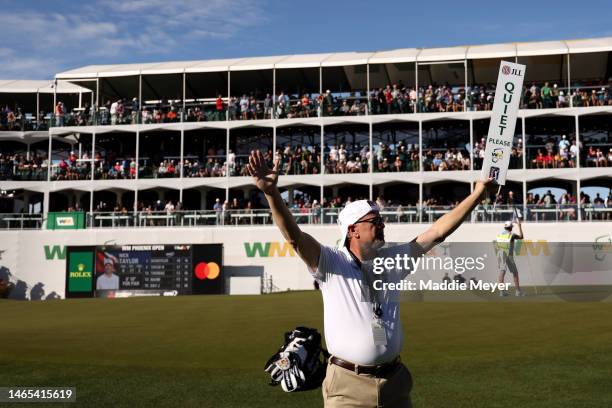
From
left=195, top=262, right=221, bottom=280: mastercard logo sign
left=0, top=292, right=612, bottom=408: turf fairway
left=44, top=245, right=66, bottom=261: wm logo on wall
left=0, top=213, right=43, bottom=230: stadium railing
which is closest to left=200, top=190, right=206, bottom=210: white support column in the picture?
left=44, top=245, right=66, bottom=261: wm logo on wall

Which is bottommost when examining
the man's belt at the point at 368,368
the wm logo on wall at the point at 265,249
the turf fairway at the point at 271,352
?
the turf fairway at the point at 271,352

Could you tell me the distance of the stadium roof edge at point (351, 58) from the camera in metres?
38.8

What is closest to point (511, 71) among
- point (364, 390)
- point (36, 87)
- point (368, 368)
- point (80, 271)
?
point (368, 368)

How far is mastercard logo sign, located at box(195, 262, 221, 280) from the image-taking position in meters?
32.0

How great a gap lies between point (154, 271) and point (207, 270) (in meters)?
2.60

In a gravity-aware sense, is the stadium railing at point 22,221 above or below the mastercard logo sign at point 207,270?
above

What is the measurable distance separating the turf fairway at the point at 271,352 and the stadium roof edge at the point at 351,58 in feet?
84.1

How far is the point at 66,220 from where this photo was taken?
3803 centimetres

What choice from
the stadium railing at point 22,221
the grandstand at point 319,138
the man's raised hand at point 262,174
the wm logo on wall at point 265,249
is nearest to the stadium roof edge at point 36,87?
the grandstand at point 319,138

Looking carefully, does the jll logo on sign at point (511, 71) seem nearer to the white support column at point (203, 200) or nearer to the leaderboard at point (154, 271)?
the leaderboard at point (154, 271)

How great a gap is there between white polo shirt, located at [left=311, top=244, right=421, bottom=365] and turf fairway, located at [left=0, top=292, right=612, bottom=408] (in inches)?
167

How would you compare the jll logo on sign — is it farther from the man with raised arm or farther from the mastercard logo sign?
the mastercard logo sign

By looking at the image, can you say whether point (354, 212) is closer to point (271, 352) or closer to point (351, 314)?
point (351, 314)

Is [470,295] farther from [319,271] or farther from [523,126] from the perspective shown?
[523,126]
